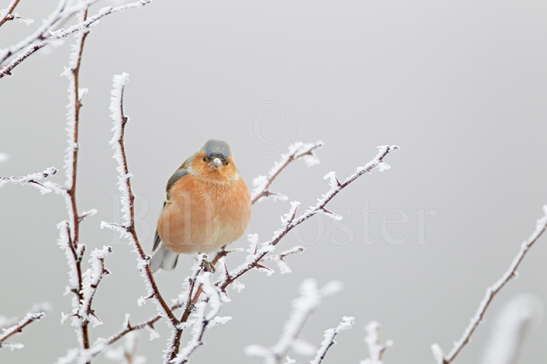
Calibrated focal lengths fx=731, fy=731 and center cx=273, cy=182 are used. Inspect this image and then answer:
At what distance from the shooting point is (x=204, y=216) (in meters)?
3.65

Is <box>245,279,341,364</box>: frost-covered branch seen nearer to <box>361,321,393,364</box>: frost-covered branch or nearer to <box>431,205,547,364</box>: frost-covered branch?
<box>431,205,547,364</box>: frost-covered branch

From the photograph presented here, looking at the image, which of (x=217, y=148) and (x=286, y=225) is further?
(x=217, y=148)

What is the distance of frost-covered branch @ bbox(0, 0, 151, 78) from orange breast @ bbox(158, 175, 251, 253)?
6.55 feet

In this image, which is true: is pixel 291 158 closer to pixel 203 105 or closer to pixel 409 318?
pixel 409 318

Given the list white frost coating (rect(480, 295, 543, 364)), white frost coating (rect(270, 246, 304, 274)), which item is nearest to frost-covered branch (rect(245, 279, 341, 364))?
white frost coating (rect(480, 295, 543, 364))

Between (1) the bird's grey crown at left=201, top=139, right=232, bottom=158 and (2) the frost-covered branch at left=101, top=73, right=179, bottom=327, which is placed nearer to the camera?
(2) the frost-covered branch at left=101, top=73, right=179, bottom=327

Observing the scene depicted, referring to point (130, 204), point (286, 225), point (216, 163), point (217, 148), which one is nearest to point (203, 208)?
point (216, 163)

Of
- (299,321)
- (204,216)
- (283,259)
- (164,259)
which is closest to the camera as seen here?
(299,321)

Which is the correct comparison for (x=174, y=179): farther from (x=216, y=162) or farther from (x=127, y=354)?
(x=127, y=354)

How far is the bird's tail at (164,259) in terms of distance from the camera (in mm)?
3949

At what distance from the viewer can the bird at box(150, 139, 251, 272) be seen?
3617 mm

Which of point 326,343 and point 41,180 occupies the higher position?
point 41,180

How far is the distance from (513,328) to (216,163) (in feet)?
10.1

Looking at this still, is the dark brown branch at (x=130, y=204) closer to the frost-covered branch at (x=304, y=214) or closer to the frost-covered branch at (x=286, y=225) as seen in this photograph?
the frost-covered branch at (x=286, y=225)
